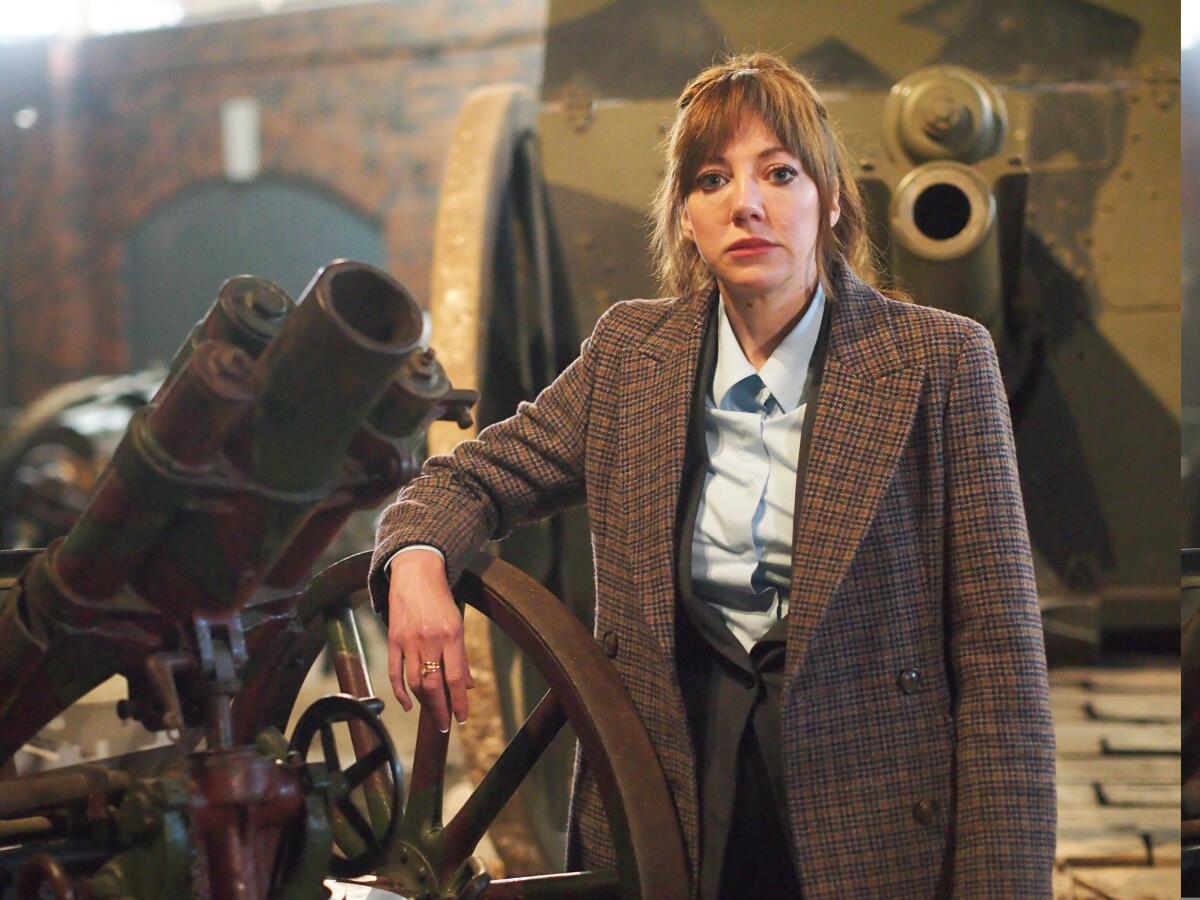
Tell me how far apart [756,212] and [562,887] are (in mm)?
653

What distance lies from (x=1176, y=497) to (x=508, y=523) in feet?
5.37

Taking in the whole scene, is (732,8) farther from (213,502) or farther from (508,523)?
(213,502)

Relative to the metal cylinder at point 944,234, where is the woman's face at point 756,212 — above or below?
below

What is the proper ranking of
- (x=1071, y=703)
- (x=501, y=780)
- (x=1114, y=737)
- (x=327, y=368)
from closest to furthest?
(x=327, y=368) → (x=501, y=780) → (x=1114, y=737) → (x=1071, y=703)

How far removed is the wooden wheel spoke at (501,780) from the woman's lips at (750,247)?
48 centimetres

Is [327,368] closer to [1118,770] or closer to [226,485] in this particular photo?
[226,485]

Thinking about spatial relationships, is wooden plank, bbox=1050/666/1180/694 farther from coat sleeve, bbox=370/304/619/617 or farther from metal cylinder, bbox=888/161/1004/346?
coat sleeve, bbox=370/304/619/617

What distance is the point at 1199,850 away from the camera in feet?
5.90

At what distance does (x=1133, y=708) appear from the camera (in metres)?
2.65

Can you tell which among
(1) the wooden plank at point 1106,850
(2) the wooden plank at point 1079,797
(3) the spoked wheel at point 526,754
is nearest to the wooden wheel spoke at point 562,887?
(3) the spoked wheel at point 526,754

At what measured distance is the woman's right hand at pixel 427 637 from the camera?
1414mm

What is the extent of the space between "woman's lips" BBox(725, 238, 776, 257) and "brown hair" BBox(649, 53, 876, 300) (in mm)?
84

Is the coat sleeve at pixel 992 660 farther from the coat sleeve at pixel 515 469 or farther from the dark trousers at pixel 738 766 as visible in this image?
the coat sleeve at pixel 515 469

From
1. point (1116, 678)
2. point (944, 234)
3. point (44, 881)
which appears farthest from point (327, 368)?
point (1116, 678)
